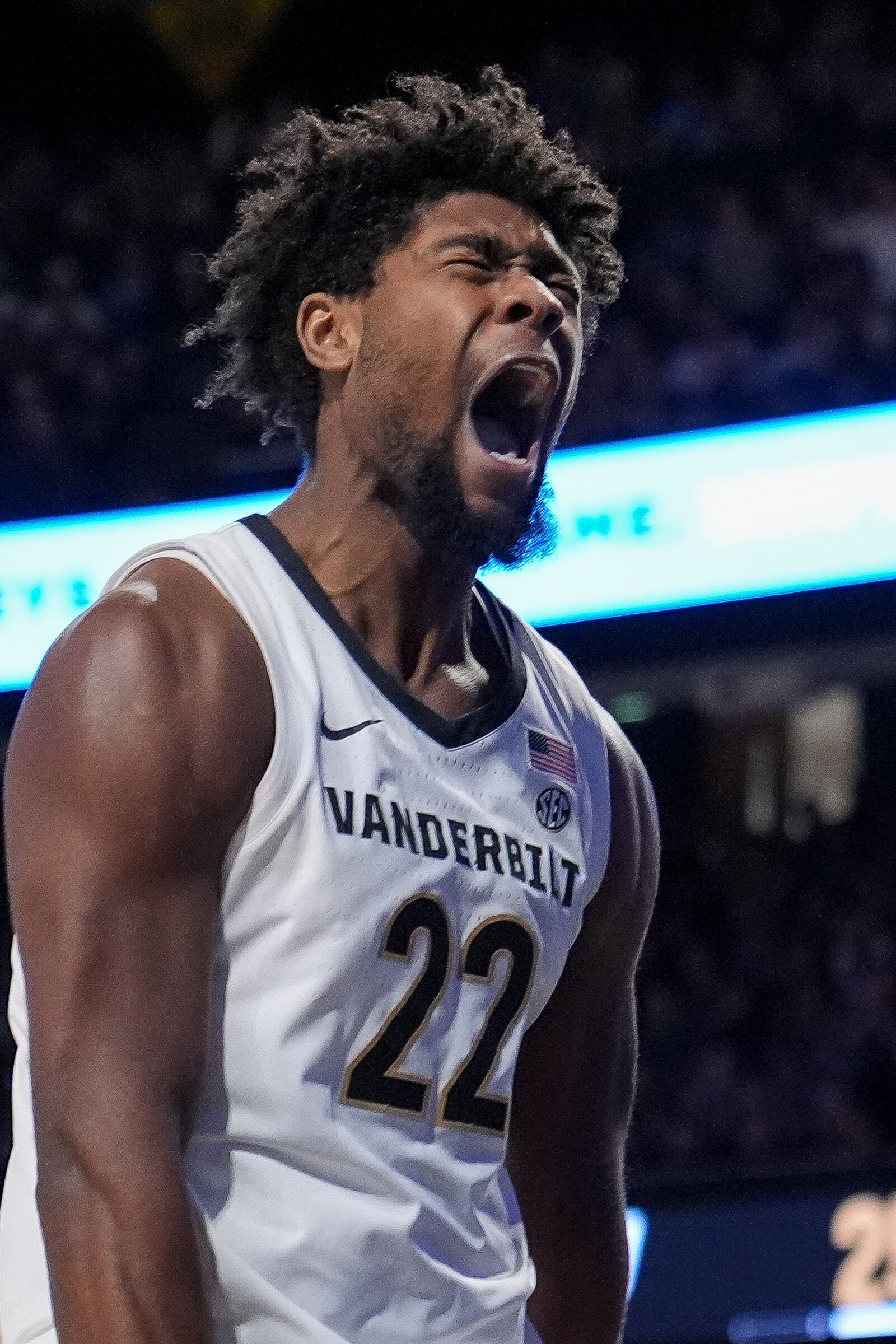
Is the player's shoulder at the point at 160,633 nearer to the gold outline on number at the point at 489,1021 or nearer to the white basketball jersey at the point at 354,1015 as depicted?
the white basketball jersey at the point at 354,1015

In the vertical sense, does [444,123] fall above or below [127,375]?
below

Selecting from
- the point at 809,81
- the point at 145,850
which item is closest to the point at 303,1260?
the point at 145,850

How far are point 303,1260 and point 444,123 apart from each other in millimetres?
1212

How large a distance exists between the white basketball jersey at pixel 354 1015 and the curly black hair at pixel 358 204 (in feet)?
1.29

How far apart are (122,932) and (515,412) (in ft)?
2.39

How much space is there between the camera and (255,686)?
1.58 m

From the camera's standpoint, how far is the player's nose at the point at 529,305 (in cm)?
183

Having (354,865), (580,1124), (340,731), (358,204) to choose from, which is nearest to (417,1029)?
(354,865)

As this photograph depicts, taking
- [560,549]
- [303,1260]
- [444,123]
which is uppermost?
[560,549]

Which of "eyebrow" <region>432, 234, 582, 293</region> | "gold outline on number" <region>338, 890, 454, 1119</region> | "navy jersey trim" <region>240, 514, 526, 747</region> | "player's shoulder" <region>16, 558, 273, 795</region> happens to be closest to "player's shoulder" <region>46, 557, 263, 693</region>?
"player's shoulder" <region>16, 558, 273, 795</region>

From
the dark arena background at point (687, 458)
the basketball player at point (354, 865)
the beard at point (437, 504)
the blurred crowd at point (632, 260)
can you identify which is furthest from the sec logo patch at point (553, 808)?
the blurred crowd at point (632, 260)

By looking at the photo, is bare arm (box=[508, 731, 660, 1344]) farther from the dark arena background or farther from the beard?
the dark arena background

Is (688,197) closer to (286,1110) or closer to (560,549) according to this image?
(560,549)

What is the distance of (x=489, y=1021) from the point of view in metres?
1.67
